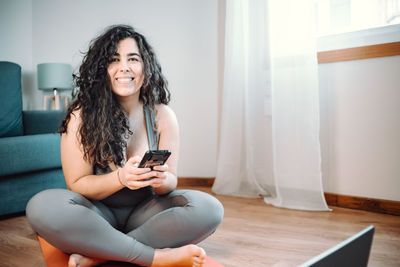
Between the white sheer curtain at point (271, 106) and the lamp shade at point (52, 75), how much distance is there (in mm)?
1589

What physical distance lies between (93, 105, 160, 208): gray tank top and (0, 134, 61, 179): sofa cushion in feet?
2.53

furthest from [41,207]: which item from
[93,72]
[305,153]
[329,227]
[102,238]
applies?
[305,153]

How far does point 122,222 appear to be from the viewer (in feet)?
4.06

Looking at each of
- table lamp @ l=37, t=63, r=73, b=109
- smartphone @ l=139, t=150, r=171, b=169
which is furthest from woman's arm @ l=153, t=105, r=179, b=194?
table lamp @ l=37, t=63, r=73, b=109

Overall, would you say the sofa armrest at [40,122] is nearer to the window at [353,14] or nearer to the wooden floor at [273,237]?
the wooden floor at [273,237]

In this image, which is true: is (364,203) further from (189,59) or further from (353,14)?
(189,59)

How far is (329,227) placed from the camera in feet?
5.30

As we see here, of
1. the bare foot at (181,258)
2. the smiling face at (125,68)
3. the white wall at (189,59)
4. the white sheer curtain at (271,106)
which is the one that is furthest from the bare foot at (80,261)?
the white wall at (189,59)

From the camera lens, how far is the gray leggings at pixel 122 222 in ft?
3.29

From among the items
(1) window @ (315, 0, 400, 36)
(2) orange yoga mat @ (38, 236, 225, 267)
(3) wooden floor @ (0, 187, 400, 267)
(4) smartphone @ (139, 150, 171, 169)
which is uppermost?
(1) window @ (315, 0, 400, 36)

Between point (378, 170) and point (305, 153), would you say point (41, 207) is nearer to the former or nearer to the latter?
point (305, 153)

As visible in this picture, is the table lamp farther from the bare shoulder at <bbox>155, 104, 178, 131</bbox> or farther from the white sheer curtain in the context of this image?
the bare shoulder at <bbox>155, 104, 178, 131</bbox>

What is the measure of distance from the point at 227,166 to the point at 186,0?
1276 mm

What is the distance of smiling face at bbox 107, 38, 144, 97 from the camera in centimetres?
119
